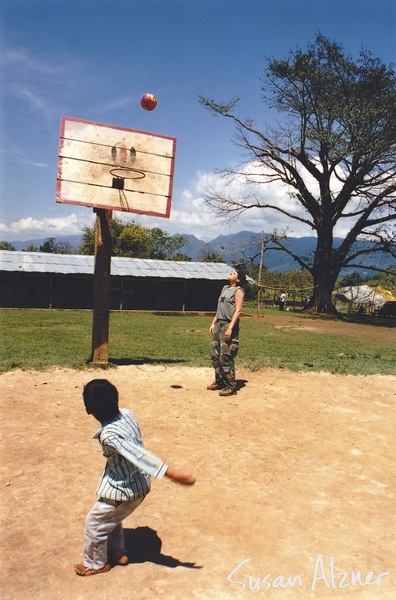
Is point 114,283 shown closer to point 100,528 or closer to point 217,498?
point 217,498

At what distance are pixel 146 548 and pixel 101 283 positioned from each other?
648 centimetres

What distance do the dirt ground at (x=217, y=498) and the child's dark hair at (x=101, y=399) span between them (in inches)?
44.6

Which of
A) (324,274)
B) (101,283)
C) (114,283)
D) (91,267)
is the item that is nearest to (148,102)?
(101,283)

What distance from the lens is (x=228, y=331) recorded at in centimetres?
745

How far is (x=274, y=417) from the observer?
22.4ft

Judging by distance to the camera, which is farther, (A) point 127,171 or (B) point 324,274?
(B) point 324,274

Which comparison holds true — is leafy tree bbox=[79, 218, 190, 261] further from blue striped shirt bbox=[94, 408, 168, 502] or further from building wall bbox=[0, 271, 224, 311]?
blue striped shirt bbox=[94, 408, 168, 502]

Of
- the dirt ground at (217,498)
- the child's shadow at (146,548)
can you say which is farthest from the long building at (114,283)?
the child's shadow at (146,548)

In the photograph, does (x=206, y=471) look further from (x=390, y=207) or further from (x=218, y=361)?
(x=390, y=207)

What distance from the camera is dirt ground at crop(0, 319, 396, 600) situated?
3127 millimetres

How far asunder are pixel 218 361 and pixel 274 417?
4.95 feet

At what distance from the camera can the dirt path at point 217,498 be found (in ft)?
10.3

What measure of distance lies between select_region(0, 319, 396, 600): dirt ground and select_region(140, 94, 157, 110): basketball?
545cm

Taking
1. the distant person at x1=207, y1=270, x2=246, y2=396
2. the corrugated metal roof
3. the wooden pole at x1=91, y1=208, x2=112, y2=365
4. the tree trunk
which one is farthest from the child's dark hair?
the tree trunk
